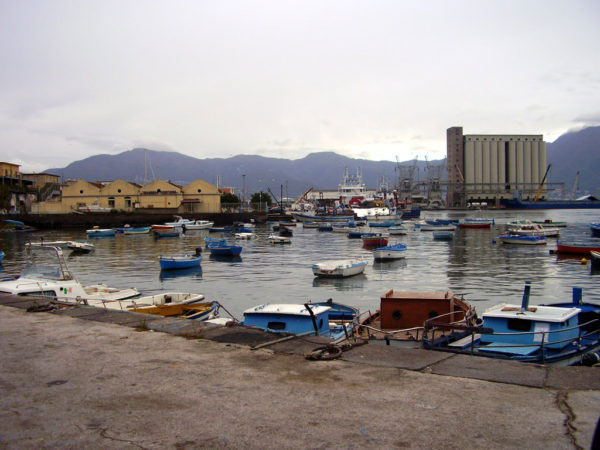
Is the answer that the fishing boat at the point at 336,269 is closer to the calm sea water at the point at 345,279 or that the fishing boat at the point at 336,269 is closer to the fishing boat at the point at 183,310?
the calm sea water at the point at 345,279

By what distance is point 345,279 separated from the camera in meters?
30.2

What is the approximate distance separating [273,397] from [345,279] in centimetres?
2534

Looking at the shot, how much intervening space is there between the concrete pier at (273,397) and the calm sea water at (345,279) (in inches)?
512

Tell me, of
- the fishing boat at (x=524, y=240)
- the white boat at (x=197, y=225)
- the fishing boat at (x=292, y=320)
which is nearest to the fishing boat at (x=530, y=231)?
the fishing boat at (x=524, y=240)

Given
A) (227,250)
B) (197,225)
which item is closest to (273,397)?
(227,250)

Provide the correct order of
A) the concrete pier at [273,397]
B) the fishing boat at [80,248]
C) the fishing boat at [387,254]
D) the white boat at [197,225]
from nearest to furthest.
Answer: the concrete pier at [273,397] → the fishing boat at [387,254] → the fishing boat at [80,248] → the white boat at [197,225]

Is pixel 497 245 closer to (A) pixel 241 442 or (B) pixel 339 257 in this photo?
(B) pixel 339 257

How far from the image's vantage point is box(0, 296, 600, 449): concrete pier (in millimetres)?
4152

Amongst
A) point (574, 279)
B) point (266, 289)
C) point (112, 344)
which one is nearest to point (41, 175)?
point (266, 289)

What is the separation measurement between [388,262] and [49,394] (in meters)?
34.6

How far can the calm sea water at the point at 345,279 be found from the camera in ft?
79.5

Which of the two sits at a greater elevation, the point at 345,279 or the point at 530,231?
the point at 530,231

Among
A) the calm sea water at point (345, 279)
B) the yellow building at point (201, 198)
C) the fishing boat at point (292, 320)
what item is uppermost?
the yellow building at point (201, 198)

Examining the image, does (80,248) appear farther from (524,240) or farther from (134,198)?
(134,198)
